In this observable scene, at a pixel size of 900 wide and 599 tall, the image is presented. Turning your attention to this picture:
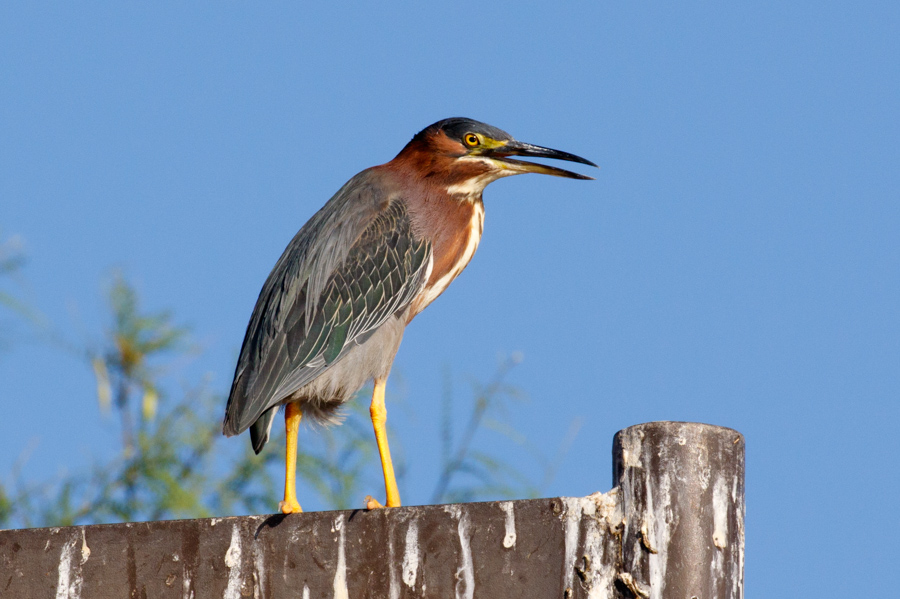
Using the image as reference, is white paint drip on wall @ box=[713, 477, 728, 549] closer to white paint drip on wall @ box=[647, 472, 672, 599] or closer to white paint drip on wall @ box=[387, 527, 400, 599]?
white paint drip on wall @ box=[647, 472, 672, 599]

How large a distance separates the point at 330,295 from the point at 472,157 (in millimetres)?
998

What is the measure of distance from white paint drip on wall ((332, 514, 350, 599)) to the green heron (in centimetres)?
148

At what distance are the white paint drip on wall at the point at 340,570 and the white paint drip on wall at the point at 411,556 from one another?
7.0 inches

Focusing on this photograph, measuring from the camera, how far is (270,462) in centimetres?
700

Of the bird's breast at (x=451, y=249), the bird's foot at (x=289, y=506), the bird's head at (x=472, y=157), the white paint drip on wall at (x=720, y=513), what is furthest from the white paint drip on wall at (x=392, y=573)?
the bird's head at (x=472, y=157)

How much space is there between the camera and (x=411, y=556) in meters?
3.01

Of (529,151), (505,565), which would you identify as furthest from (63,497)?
(505,565)

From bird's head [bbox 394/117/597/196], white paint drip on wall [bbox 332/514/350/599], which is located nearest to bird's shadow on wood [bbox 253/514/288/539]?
white paint drip on wall [bbox 332/514/350/599]

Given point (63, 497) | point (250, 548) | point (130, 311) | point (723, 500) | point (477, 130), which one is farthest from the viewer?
point (130, 311)

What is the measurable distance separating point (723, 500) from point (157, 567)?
1598mm

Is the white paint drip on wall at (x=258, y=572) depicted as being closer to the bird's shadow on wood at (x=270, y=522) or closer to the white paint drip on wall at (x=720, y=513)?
the bird's shadow on wood at (x=270, y=522)

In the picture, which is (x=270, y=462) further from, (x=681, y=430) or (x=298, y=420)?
(x=681, y=430)

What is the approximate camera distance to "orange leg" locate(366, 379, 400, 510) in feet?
15.0

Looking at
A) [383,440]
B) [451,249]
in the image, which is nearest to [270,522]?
[383,440]
